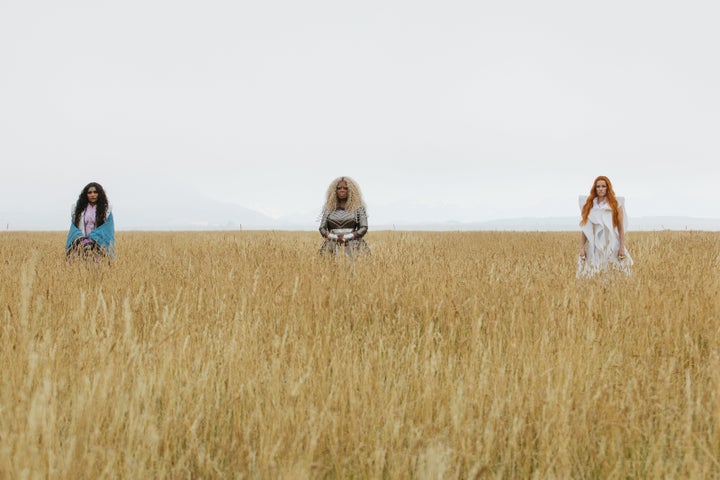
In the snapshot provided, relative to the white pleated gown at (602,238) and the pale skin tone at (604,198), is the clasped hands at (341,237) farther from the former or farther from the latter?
the pale skin tone at (604,198)

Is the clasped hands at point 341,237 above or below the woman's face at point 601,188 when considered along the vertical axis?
below

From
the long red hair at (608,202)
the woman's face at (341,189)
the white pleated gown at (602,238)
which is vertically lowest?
the white pleated gown at (602,238)

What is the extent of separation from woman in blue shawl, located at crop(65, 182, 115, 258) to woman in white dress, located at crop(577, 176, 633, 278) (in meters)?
6.15

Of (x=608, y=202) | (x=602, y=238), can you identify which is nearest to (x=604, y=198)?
(x=608, y=202)

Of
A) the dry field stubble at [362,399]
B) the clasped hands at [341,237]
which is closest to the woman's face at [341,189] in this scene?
the clasped hands at [341,237]

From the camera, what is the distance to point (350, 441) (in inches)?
75.9

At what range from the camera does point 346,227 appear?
7297 mm

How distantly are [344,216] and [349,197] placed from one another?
0.91 feet

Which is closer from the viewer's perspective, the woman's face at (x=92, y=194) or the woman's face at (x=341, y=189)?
the woman's face at (x=92, y=194)

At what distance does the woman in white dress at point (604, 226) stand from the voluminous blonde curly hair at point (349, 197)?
115 inches

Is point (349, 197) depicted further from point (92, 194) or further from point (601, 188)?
point (92, 194)

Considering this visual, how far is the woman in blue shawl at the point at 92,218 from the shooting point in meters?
7.01

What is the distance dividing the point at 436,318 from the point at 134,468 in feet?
8.53

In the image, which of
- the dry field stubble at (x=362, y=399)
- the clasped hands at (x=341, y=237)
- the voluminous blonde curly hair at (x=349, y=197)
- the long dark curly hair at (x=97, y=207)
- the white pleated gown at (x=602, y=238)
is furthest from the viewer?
the voluminous blonde curly hair at (x=349, y=197)
